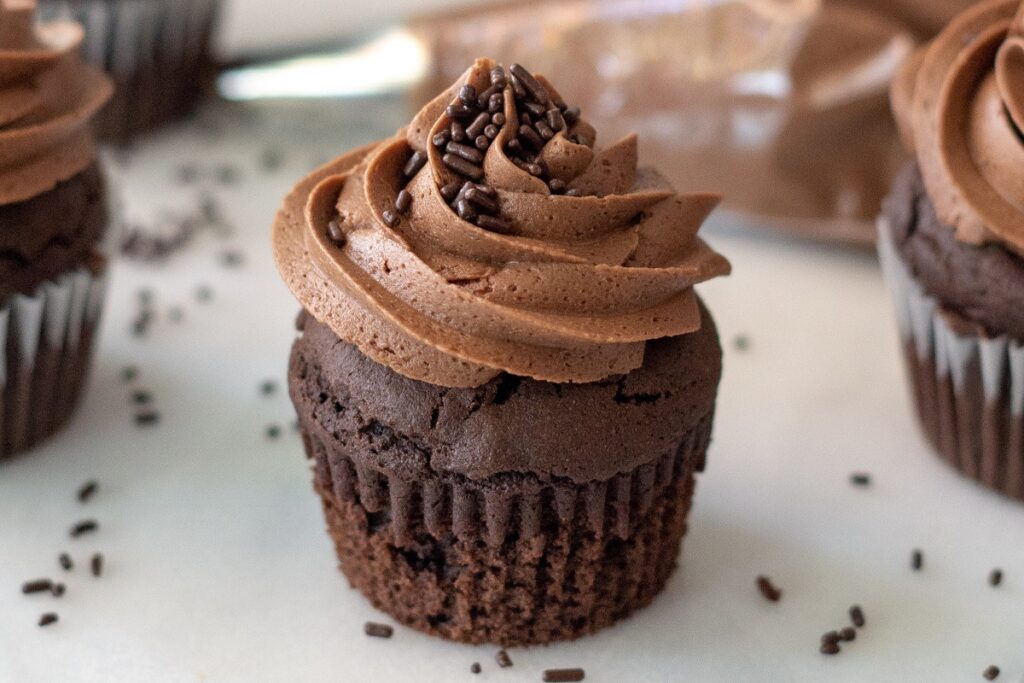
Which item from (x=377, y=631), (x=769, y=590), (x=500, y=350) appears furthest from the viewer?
(x=769, y=590)

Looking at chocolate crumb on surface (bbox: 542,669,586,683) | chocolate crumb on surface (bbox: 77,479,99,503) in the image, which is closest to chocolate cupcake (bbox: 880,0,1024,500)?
chocolate crumb on surface (bbox: 542,669,586,683)

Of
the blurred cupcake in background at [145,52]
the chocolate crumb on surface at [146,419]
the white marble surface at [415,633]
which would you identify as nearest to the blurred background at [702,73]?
the blurred cupcake in background at [145,52]

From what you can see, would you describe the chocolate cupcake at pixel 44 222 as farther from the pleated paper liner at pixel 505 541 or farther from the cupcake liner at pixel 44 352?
the pleated paper liner at pixel 505 541

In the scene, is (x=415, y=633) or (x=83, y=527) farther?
(x=83, y=527)

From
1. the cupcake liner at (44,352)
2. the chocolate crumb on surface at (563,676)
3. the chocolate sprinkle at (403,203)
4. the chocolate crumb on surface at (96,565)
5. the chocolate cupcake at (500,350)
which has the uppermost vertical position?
the chocolate sprinkle at (403,203)

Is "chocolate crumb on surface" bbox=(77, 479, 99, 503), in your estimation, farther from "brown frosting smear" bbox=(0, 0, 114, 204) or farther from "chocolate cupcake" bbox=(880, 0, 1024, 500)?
"chocolate cupcake" bbox=(880, 0, 1024, 500)

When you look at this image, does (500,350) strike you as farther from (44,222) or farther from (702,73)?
(702,73)

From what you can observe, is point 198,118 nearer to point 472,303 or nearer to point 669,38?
point 669,38

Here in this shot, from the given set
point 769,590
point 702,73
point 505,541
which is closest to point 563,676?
point 505,541
